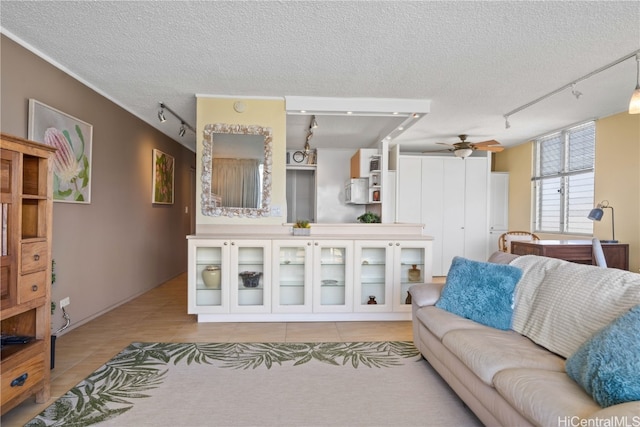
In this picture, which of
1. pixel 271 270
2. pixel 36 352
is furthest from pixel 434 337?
pixel 36 352

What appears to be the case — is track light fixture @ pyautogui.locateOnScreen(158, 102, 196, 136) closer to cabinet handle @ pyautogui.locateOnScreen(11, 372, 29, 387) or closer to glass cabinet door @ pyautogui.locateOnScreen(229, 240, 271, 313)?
glass cabinet door @ pyautogui.locateOnScreen(229, 240, 271, 313)

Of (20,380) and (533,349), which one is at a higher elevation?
(533,349)

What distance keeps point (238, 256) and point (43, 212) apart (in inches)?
72.1

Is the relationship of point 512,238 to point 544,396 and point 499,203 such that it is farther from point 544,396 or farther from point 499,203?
point 544,396

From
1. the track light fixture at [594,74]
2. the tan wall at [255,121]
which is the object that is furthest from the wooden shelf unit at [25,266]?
the track light fixture at [594,74]

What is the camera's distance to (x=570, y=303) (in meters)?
1.87

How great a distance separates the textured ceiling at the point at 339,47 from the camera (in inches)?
88.8

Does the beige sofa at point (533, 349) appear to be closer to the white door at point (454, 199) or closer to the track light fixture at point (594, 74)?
the track light fixture at point (594, 74)

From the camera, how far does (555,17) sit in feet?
7.59

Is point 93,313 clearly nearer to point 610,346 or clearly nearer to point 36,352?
point 36,352

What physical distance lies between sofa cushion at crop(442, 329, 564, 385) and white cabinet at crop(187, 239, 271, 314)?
81.5 inches

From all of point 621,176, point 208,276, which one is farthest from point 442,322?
point 621,176

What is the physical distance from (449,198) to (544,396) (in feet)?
17.9

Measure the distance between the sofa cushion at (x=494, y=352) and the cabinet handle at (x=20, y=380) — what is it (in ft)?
7.88
